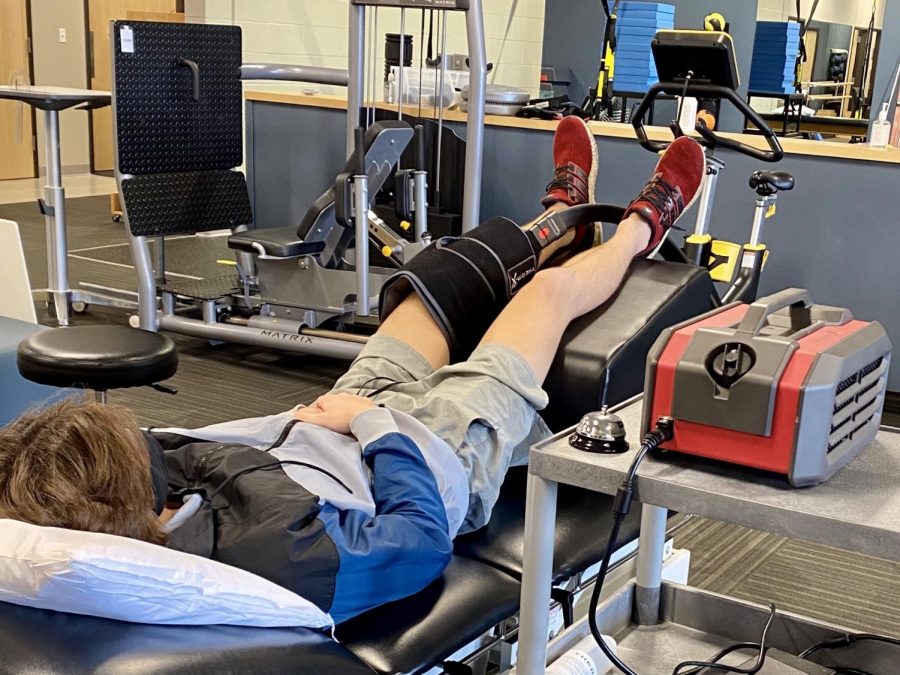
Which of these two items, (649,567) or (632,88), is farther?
(632,88)

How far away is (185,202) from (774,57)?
4.60 metres

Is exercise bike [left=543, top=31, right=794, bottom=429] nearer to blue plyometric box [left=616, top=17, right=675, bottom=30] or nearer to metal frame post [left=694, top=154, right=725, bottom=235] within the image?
metal frame post [left=694, top=154, right=725, bottom=235]

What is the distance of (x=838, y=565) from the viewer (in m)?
2.48

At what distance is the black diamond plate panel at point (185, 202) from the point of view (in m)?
3.79

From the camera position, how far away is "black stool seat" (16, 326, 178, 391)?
1923 mm

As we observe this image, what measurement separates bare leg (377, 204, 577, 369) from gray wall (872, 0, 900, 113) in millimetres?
3214

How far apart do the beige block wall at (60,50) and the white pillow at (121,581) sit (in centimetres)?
790

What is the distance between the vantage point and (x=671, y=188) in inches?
102

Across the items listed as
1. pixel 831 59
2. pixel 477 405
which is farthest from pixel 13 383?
pixel 831 59

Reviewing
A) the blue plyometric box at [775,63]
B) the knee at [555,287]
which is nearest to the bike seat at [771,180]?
the knee at [555,287]

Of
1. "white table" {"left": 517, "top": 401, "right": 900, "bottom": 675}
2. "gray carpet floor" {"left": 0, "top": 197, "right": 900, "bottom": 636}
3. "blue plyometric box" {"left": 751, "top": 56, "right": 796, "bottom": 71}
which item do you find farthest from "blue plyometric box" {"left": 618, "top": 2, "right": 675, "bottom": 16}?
"white table" {"left": 517, "top": 401, "right": 900, "bottom": 675}

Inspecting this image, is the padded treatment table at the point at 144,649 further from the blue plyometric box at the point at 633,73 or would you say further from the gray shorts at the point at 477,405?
the blue plyometric box at the point at 633,73

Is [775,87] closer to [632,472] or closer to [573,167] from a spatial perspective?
[573,167]

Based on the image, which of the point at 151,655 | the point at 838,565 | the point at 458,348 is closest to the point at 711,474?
the point at 151,655
